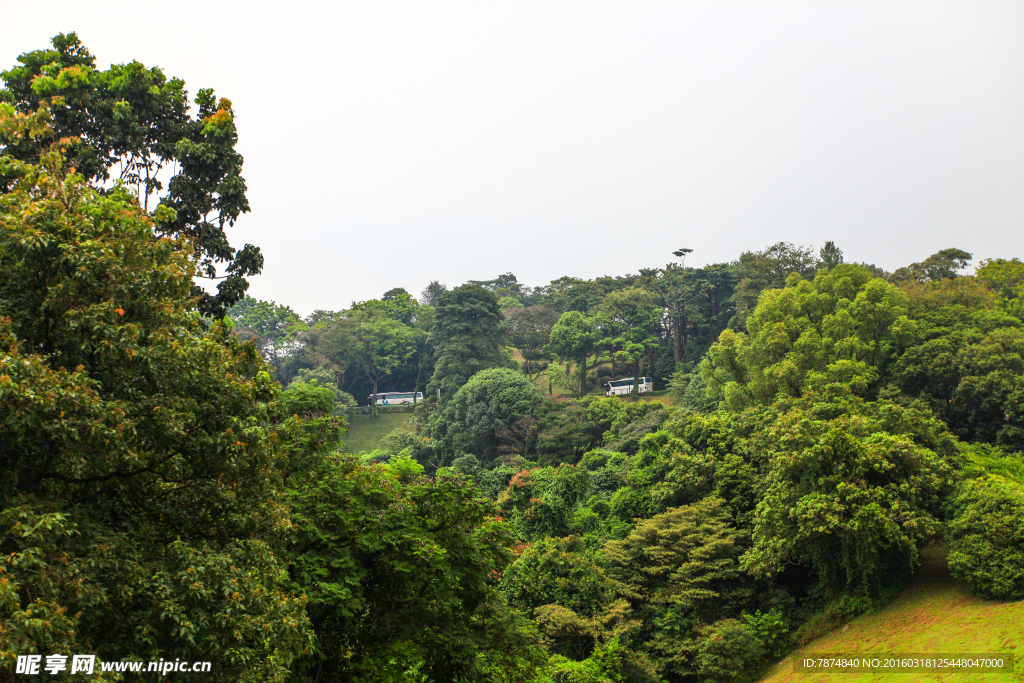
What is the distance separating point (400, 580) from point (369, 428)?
3448cm

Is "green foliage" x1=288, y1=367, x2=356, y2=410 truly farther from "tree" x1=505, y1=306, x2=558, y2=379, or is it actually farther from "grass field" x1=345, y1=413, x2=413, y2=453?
"tree" x1=505, y1=306, x2=558, y2=379

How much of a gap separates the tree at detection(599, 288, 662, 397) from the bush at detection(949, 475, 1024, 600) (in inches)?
1026

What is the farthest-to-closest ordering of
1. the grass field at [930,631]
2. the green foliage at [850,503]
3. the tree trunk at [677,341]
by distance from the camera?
the tree trunk at [677,341], the green foliage at [850,503], the grass field at [930,631]

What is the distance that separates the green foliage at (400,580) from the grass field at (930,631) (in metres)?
6.87

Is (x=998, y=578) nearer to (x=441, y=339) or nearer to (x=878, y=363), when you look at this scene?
(x=878, y=363)

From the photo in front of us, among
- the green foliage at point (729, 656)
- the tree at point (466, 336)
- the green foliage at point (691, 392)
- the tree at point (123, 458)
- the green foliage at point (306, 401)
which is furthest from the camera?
the tree at point (466, 336)

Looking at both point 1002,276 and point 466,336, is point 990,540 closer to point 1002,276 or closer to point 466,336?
point 1002,276

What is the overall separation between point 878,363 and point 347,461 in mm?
17789

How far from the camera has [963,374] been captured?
18234 mm

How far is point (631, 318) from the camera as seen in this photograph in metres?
40.6

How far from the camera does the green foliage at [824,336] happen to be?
2014 cm

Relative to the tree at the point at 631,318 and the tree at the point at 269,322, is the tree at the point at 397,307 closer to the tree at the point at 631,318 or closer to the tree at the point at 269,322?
the tree at the point at 269,322

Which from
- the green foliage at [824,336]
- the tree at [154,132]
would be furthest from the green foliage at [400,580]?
the green foliage at [824,336]

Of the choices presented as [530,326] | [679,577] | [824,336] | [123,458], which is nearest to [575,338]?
[530,326]
